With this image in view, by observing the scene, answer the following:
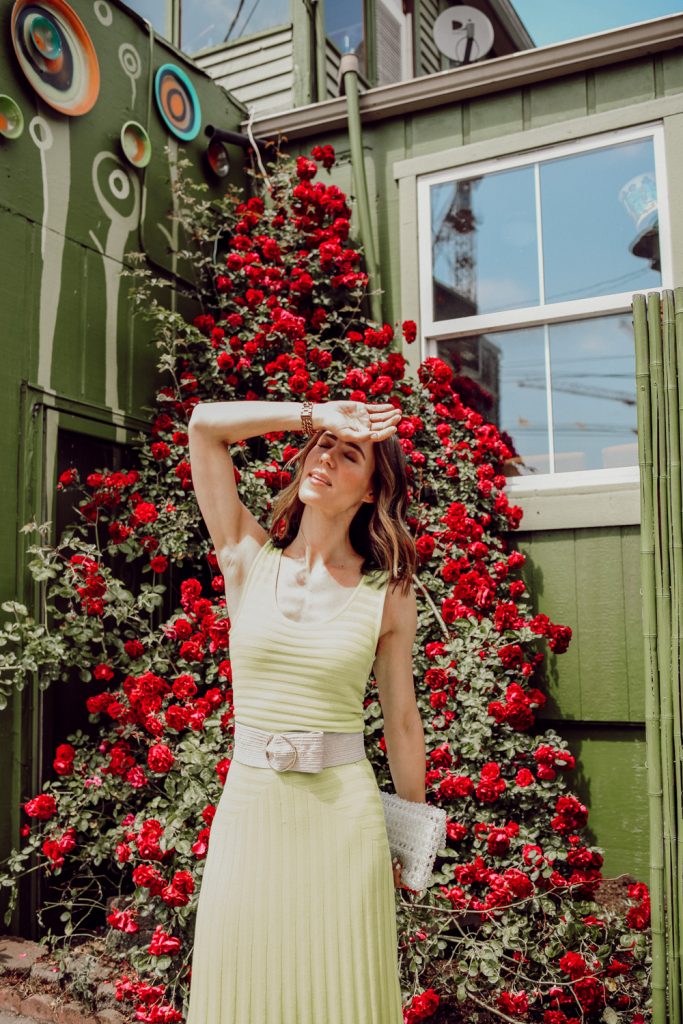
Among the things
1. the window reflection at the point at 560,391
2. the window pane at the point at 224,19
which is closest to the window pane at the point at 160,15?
the window pane at the point at 224,19

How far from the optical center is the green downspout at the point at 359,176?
15.1ft

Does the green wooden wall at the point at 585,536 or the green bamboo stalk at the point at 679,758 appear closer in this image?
the green bamboo stalk at the point at 679,758

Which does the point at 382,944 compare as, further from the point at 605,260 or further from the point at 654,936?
the point at 605,260

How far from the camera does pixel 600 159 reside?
4.32 metres

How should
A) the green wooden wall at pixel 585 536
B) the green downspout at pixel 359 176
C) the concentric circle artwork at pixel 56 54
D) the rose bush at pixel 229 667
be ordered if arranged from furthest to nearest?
the green downspout at pixel 359 176, the green wooden wall at pixel 585 536, the concentric circle artwork at pixel 56 54, the rose bush at pixel 229 667

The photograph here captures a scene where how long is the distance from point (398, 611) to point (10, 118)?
2.88 m

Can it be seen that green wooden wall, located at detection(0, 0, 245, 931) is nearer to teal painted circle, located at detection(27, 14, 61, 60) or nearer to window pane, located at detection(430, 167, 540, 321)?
teal painted circle, located at detection(27, 14, 61, 60)

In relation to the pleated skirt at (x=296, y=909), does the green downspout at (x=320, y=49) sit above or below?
above

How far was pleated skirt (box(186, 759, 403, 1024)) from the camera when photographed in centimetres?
154

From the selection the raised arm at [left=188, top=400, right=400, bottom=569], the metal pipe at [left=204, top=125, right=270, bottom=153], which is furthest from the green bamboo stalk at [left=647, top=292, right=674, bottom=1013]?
the metal pipe at [left=204, top=125, right=270, bottom=153]

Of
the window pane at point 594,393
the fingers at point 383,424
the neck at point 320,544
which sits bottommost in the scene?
the neck at point 320,544

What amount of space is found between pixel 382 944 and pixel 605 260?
3.60m

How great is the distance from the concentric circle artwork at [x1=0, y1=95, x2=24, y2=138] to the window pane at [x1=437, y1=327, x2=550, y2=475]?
2304mm

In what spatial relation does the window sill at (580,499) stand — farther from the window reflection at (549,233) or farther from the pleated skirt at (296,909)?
the pleated skirt at (296,909)
